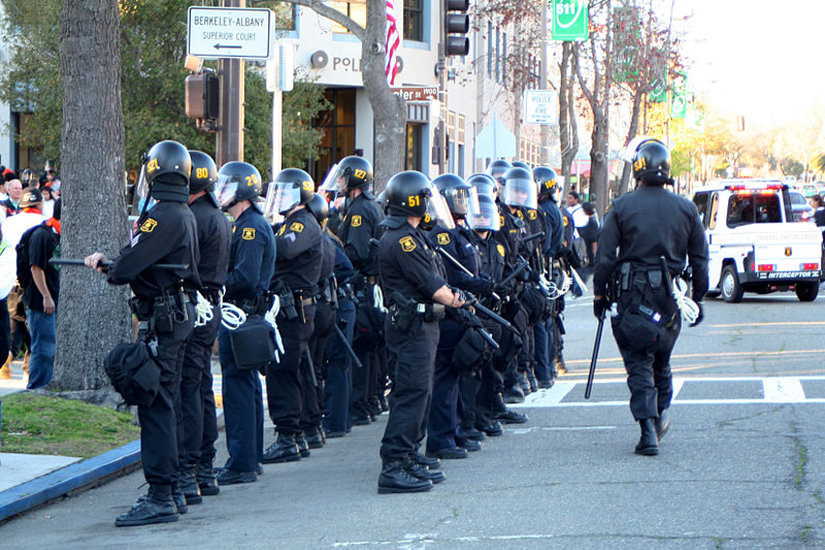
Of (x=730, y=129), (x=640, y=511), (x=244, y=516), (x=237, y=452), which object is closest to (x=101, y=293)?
(x=237, y=452)

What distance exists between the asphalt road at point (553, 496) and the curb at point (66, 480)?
8cm

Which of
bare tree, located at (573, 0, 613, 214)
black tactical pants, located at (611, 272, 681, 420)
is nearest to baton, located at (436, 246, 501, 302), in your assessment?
black tactical pants, located at (611, 272, 681, 420)

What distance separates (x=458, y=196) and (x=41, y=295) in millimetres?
4741

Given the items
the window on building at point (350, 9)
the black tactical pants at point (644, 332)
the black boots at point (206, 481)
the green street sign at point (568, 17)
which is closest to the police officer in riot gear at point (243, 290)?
the black boots at point (206, 481)

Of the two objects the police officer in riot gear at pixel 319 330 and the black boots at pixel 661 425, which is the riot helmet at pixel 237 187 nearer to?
the police officer in riot gear at pixel 319 330

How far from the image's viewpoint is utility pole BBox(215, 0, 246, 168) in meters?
13.1

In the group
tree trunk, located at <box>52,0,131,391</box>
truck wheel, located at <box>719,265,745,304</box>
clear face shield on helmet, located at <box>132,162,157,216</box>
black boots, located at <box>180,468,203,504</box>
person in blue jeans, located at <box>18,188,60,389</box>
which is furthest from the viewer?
truck wheel, located at <box>719,265,745,304</box>

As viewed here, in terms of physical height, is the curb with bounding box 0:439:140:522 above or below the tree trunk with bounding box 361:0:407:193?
below

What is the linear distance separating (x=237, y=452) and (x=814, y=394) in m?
5.40

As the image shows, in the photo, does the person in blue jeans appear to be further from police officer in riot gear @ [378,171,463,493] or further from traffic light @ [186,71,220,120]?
police officer in riot gear @ [378,171,463,493]

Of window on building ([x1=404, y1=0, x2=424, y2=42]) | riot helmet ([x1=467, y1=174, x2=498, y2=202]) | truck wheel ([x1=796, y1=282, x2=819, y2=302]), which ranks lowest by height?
truck wheel ([x1=796, y1=282, x2=819, y2=302])

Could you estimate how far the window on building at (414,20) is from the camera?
123ft

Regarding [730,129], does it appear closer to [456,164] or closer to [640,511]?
[456,164]

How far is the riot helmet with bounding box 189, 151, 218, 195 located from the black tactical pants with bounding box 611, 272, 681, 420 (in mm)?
2908
